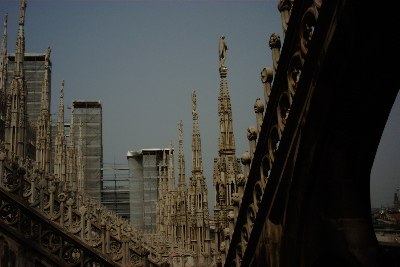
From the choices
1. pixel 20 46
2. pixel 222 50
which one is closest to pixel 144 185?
pixel 20 46

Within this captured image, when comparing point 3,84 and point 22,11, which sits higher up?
point 22,11

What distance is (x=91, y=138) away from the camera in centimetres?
5119

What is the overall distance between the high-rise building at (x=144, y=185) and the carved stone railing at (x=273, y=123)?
1760 inches

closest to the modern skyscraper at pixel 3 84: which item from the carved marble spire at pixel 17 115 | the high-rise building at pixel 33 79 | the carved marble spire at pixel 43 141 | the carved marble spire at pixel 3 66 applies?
the carved marble spire at pixel 3 66

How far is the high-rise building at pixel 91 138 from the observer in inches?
1988

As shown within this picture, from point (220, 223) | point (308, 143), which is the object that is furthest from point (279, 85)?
point (220, 223)

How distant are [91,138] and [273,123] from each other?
161 feet

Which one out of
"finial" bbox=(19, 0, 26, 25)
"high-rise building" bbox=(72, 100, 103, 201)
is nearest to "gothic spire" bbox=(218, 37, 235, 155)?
"finial" bbox=(19, 0, 26, 25)

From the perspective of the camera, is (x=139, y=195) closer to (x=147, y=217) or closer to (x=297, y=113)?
(x=147, y=217)

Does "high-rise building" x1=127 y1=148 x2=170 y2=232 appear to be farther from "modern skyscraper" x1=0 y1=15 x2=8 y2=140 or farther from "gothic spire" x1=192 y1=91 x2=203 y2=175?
"gothic spire" x1=192 y1=91 x2=203 y2=175

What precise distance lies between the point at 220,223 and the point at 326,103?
9.64m

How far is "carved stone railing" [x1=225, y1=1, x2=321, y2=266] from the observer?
3525 mm

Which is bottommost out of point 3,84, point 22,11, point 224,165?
point 224,165

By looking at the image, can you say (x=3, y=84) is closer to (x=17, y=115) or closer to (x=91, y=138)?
(x=17, y=115)
